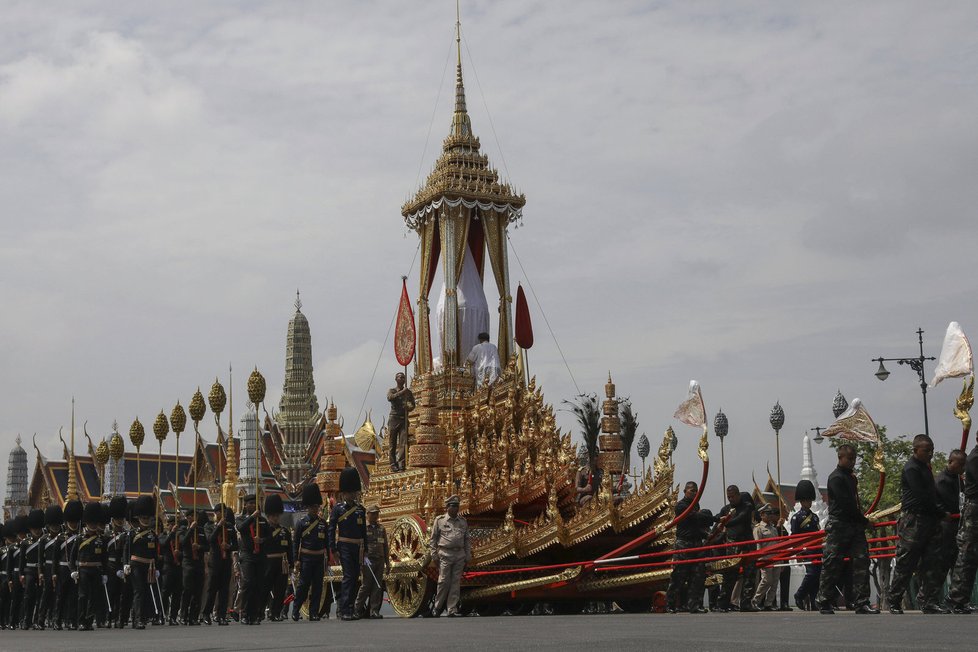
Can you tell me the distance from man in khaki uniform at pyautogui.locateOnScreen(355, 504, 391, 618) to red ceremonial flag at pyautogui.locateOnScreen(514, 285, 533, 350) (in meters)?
5.42

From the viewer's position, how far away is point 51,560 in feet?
61.9

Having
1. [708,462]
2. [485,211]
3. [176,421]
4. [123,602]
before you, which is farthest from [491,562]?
[176,421]

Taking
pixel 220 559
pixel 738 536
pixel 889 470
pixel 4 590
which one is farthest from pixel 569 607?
pixel 889 470

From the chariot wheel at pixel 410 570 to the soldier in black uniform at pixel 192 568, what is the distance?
2.80m

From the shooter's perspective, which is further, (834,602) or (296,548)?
(296,548)

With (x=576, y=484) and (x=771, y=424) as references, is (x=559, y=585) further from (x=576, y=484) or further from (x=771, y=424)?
(x=771, y=424)

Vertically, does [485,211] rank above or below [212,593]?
above

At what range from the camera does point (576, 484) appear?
19.6 m

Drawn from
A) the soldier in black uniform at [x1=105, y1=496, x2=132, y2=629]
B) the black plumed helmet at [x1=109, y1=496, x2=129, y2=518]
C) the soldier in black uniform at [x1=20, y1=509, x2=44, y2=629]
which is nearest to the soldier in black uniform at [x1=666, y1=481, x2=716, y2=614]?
the soldier in black uniform at [x1=105, y1=496, x2=132, y2=629]

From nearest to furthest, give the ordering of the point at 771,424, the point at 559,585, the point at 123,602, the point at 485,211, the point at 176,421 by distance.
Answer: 1. the point at 559,585
2. the point at 123,602
3. the point at 485,211
4. the point at 176,421
5. the point at 771,424

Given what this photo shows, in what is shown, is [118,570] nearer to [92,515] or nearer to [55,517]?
[92,515]

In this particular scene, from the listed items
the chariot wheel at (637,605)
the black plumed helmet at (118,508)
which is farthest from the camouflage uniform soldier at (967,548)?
the black plumed helmet at (118,508)

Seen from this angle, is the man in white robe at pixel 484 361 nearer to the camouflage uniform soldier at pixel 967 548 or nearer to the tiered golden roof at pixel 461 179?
the tiered golden roof at pixel 461 179

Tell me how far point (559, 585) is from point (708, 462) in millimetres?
3273
